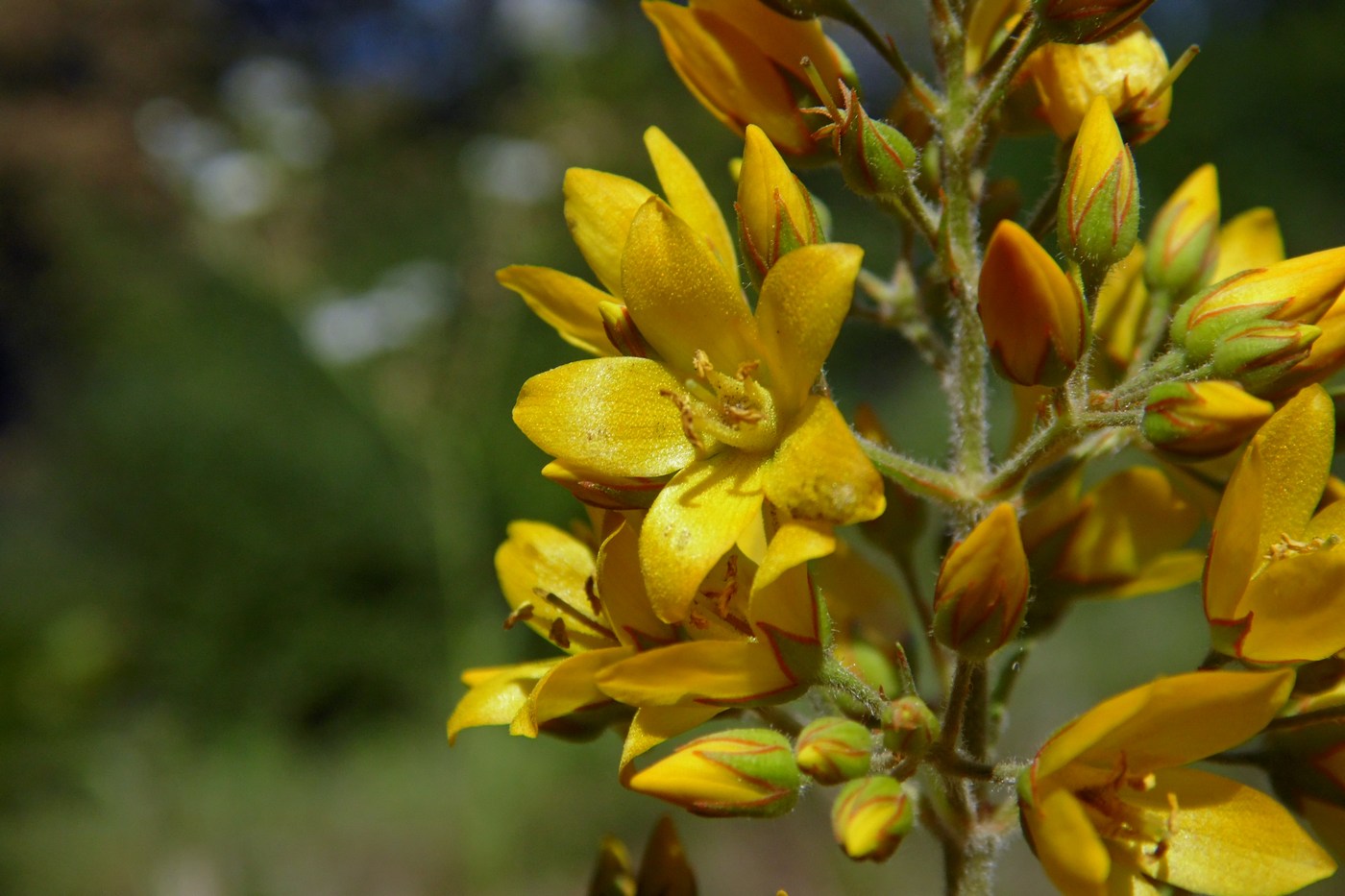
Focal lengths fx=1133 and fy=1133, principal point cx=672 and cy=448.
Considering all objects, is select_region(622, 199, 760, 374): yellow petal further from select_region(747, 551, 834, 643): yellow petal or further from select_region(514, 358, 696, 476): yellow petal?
select_region(747, 551, 834, 643): yellow petal

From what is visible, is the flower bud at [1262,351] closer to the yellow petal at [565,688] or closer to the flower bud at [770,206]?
the flower bud at [770,206]

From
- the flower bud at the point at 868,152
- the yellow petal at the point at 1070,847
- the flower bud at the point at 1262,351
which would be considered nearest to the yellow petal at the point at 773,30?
the flower bud at the point at 868,152

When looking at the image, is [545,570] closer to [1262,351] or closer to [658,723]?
[658,723]

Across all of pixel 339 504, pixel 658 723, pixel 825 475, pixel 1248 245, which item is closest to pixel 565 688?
pixel 658 723

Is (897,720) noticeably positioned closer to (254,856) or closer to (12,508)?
(254,856)

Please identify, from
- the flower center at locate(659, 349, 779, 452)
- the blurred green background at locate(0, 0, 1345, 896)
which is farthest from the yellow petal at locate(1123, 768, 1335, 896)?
the blurred green background at locate(0, 0, 1345, 896)

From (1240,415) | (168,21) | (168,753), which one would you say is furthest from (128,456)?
(168,21)
